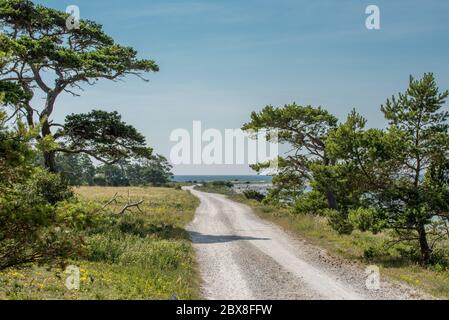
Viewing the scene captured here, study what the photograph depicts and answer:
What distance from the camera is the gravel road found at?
13125 mm

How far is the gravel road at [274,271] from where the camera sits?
517 inches

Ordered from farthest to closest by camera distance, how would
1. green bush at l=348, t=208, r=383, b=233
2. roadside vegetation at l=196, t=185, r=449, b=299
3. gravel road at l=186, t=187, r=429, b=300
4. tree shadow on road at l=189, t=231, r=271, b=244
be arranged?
tree shadow on road at l=189, t=231, r=271, b=244 → green bush at l=348, t=208, r=383, b=233 → roadside vegetation at l=196, t=185, r=449, b=299 → gravel road at l=186, t=187, r=429, b=300

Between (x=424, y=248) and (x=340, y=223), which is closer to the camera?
(x=424, y=248)

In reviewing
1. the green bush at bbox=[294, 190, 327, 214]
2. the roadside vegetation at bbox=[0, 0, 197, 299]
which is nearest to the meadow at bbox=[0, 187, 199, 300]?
the roadside vegetation at bbox=[0, 0, 197, 299]

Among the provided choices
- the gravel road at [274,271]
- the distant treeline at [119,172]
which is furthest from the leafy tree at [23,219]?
the distant treeline at [119,172]

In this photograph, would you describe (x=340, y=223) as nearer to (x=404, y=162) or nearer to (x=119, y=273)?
(x=404, y=162)

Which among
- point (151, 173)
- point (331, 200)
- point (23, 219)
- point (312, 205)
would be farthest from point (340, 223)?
point (151, 173)

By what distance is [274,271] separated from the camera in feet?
54.3

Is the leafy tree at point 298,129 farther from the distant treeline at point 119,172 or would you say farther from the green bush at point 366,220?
the distant treeline at point 119,172

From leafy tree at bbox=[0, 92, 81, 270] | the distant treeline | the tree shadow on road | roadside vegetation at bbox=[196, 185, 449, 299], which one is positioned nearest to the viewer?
leafy tree at bbox=[0, 92, 81, 270]

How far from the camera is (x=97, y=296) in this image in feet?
37.0

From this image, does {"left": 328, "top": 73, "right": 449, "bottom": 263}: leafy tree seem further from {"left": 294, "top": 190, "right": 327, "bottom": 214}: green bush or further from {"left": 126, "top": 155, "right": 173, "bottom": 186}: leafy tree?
{"left": 126, "top": 155, "right": 173, "bottom": 186}: leafy tree
